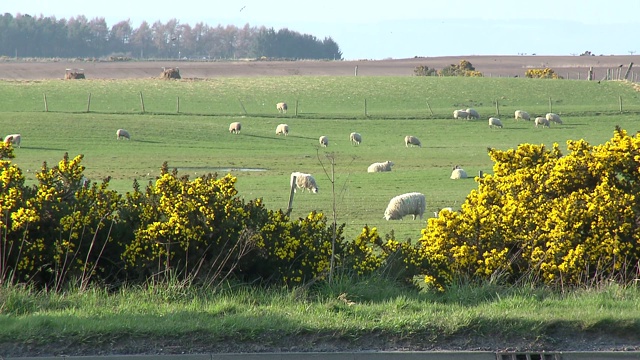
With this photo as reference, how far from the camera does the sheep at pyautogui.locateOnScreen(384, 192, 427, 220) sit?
2397cm

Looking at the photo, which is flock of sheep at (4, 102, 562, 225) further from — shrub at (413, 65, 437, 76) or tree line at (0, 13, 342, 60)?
tree line at (0, 13, 342, 60)

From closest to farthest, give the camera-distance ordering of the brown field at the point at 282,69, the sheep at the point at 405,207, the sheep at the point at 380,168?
the sheep at the point at 405,207
the sheep at the point at 380,168
the brown field at the point at 282,69

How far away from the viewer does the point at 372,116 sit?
201 ft

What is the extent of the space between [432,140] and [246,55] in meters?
115

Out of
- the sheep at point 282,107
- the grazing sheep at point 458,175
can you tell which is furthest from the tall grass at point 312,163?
the sheep at point 282,107

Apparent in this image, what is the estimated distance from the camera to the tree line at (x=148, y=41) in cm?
15400

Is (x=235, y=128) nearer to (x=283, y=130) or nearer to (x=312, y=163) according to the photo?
(x=283, y=130)

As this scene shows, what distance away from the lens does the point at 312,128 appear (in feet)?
185

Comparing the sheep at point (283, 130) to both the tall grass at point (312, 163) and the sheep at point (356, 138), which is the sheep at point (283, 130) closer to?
the tall grass at point (312, 163)

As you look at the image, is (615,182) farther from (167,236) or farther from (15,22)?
(15,22)

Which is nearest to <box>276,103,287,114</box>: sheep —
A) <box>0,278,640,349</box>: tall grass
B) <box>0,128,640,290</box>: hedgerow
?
<box>0,128,640,290</box>: hedgerow

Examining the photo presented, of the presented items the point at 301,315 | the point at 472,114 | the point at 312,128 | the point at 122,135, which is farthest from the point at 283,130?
the point at 301,315

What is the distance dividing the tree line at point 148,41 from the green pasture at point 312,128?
79.4 meters

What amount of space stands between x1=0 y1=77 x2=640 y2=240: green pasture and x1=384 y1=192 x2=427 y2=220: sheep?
0.29 meters
